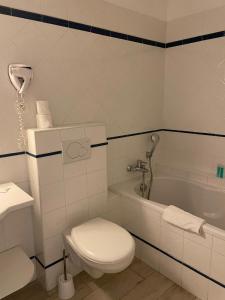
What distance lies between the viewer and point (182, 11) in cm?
225

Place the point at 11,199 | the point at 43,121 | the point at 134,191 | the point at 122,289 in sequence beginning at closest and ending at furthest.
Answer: the point at 11,199, the point at 43,121, the point at 122,289, the point at 134,191

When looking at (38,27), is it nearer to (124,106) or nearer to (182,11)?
(124,106)

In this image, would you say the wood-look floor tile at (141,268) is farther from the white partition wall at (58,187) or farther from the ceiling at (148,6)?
the ceiling at (148,6)

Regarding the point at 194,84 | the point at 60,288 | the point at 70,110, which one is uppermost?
the point at 194,84

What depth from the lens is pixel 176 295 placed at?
1.63 m

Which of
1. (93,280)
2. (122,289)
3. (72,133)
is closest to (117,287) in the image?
(122,289)

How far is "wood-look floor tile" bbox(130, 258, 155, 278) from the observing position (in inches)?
72.0

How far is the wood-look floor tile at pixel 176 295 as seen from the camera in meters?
1.61

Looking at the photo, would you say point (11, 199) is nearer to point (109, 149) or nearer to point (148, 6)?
point (109, 149)

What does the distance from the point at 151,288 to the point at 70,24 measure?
1971mm

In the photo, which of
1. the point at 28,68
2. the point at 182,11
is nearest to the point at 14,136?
the point at 28,68

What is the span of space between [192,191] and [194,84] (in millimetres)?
1031

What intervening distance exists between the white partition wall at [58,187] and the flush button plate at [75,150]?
2 centimetres

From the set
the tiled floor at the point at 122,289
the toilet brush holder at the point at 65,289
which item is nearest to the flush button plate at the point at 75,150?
the toilet brush holder at the point at 65,289
